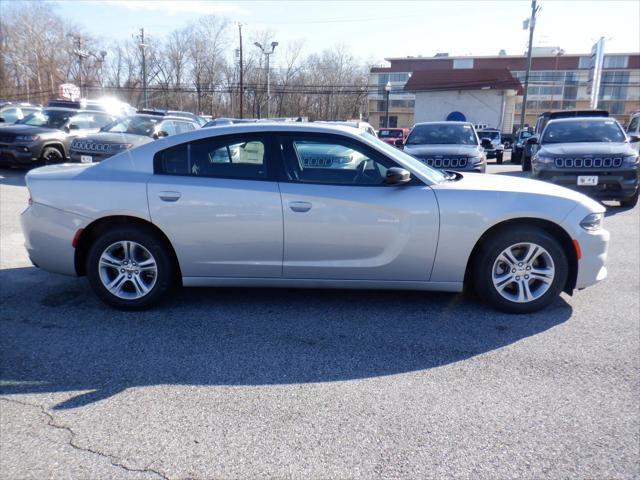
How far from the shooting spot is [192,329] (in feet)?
13.6

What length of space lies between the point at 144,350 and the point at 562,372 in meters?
2.93

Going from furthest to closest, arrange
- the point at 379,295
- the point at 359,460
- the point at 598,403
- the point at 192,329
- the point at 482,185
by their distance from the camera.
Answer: the point at 379,295 → the point at 482,185 → the point at 192,329 → the point at 598,403 → the point at 359,460

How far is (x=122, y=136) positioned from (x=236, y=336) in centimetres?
982

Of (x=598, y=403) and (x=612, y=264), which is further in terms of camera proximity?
(x=612, y=264)

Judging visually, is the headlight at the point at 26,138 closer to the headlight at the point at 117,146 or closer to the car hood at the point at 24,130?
the car hood at the point at 24,130

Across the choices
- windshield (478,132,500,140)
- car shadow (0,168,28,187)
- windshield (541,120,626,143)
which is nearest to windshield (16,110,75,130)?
car shadow (0,168,28,187)

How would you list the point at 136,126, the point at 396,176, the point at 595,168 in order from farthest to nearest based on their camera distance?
the point at 136,126
the point at 595,168
the point at 396,176

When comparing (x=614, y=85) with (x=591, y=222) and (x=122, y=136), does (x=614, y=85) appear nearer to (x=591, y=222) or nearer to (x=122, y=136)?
(x=122, y=136)

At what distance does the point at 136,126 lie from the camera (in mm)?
13047

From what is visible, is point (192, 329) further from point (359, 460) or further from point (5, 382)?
point (359, 460)

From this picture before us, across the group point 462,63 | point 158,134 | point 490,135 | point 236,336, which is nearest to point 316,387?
point 236,336

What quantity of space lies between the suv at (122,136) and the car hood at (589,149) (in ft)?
25.3

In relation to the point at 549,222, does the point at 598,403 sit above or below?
below

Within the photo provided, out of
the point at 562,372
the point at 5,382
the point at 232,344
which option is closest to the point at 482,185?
the point at 562,372
